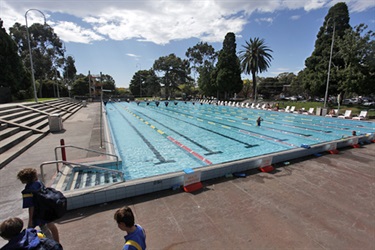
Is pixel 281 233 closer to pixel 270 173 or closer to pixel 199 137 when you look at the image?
pixel 270 173

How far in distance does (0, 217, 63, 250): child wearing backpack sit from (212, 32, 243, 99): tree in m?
40.8

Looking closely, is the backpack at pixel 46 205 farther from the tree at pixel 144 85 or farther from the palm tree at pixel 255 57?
the tree at pixel 144 85

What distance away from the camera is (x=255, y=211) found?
4035 mm

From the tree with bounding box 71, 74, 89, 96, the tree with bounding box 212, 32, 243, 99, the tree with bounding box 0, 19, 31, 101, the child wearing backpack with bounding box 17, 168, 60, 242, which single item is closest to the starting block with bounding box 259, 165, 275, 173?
the child wearing backpack with bounding box 17, 168, 60, 242

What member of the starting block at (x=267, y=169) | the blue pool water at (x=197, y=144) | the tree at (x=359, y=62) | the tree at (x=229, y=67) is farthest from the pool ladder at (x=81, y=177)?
the tree at (x=229, y=67)

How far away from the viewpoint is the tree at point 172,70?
62.3 m

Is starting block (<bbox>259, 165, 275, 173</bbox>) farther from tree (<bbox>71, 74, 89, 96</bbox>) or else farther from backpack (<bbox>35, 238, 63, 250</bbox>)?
tree (<bbox>71, 74, 89, 96</bbox>)

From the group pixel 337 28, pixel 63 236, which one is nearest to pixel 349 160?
pixel 63 236

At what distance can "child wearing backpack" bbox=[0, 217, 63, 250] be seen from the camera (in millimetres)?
1790

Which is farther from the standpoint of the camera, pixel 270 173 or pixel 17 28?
pixel 17 28

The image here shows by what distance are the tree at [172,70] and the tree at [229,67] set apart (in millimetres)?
24158

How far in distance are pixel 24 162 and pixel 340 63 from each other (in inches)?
1213

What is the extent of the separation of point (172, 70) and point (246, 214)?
2438 inches

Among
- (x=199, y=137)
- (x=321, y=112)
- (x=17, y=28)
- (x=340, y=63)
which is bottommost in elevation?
(x=199, y=137)
